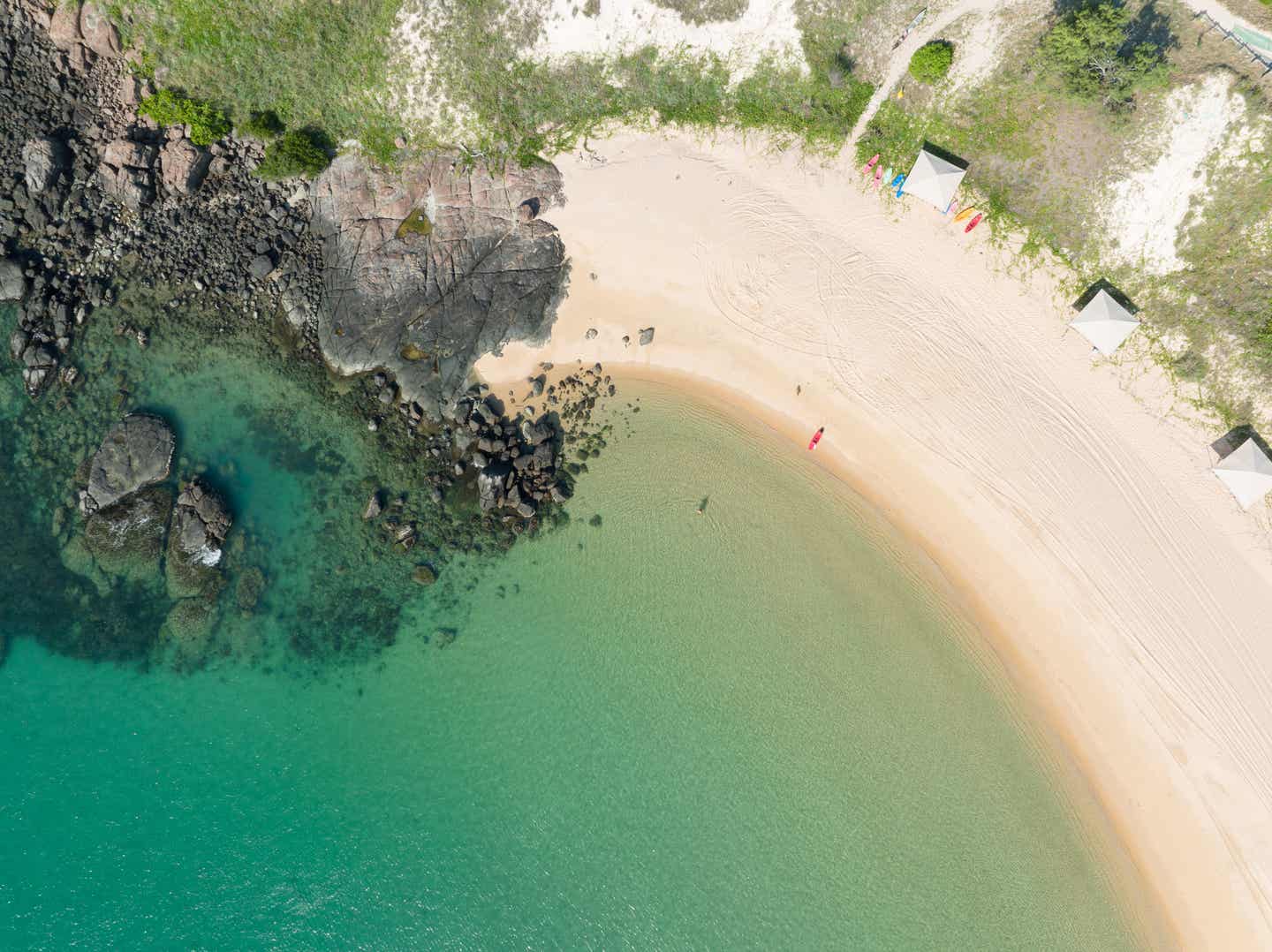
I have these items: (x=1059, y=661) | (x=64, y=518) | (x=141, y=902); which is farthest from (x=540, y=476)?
(x=141, y=902)

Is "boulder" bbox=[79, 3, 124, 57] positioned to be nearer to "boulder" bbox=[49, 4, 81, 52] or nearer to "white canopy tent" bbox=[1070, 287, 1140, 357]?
"boulder" bbox=[49, 4, 81, 52]

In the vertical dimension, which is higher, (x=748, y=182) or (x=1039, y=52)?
(x=1039, y=52)

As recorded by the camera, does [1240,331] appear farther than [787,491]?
No

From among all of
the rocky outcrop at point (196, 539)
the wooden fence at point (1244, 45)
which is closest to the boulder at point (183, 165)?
the rocky outcrop at point (196, 539)

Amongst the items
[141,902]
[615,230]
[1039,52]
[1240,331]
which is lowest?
[141,902]

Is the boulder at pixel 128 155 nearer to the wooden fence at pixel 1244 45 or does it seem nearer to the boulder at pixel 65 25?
the boulder at pixel 65 25

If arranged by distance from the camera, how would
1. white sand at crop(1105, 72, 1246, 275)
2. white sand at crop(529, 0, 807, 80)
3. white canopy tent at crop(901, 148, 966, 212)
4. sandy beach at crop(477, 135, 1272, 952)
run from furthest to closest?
1. sandy beach at crop(477, 135, 1272, 952)
2. white sand at crop(529, 0, 807, 80)
3. white canopy tent at crop(901, 148, 966, 212)
4. white sand at crop(1105, 72, 1246, 275)

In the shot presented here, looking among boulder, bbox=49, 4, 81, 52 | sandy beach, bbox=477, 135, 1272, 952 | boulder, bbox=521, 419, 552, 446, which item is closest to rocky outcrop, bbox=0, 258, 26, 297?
boulder, bbox=49, 4, 81, 52

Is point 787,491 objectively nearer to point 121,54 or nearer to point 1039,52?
point 1039,52
